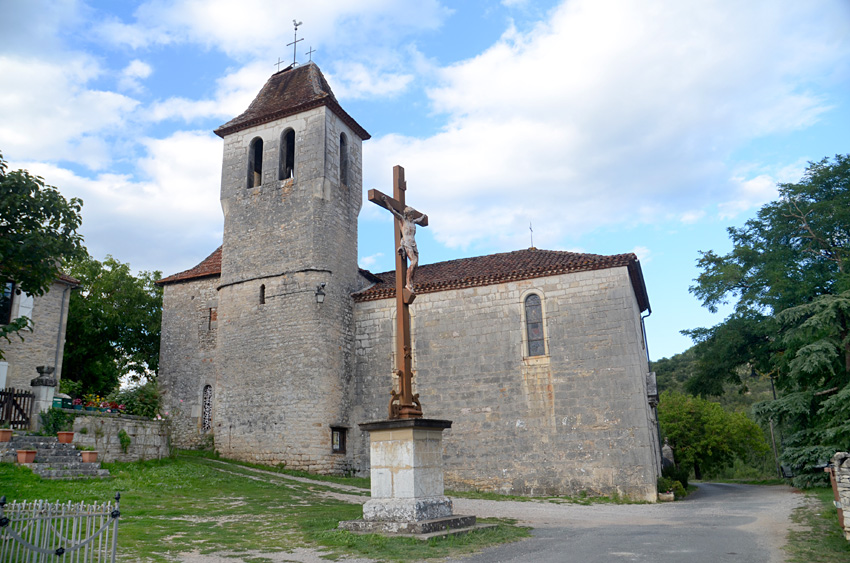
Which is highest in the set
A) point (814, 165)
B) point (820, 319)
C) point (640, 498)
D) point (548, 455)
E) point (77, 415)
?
point (814, 165)

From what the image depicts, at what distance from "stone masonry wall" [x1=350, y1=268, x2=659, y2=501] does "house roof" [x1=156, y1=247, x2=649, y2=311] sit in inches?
11.0

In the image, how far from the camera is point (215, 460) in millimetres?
19062

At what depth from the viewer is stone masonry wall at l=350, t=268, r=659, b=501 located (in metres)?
16.9

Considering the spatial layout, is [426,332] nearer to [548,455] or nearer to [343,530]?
[548,455]

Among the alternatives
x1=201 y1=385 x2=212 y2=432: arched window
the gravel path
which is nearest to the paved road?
the gravel path

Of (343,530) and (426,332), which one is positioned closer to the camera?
(343,530)

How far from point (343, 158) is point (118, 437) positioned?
11988 millimetres

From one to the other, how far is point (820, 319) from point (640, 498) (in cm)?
683

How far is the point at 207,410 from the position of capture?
72.3 ft

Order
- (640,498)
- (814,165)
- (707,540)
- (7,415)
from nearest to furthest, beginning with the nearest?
(707,540), (7,415), (640,498), (814,165)

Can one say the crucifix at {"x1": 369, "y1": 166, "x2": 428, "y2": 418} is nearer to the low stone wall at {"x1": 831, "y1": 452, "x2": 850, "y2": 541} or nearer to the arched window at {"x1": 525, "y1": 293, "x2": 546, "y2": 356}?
the low stone wall at {"x1": 831, "y1": 452, "x2": 850, "y2": 541}

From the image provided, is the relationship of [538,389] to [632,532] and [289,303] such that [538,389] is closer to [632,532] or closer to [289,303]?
[289,303]

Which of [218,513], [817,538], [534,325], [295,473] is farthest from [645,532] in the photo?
[295,473]

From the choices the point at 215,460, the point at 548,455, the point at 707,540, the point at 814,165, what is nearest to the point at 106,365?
the point at 215,460
